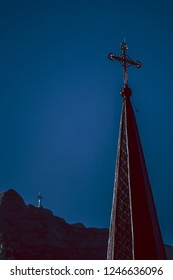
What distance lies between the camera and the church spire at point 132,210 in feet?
30.8

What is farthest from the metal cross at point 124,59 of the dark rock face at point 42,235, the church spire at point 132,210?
the dark rock face at point 42,235

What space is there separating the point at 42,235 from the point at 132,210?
7304 centimetres

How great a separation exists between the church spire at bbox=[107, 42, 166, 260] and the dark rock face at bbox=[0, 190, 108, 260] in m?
59.2

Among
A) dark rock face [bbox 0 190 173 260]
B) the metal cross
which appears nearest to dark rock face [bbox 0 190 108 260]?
dark rock face [bbox 0 190 173 260]

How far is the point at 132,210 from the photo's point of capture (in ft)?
32.1

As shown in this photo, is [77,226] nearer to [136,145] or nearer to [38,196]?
[38,196]

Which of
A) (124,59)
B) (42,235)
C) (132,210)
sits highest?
(124,59)

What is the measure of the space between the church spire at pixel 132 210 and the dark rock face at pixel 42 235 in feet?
194

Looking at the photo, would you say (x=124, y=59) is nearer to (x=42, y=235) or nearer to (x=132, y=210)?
(x=132, y=210)

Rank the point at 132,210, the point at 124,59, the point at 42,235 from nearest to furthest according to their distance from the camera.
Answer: the point at 132,210 < the point at 124,59 < the point at 42,235

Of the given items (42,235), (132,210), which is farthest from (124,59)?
(42,235)

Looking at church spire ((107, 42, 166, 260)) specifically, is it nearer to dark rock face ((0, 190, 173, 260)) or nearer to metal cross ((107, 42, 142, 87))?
metal cross ((107, 42, 142, 87))

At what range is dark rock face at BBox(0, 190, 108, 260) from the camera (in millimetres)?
70000

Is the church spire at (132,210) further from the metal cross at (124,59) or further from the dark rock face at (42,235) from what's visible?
the dark rock face at (42,235)
